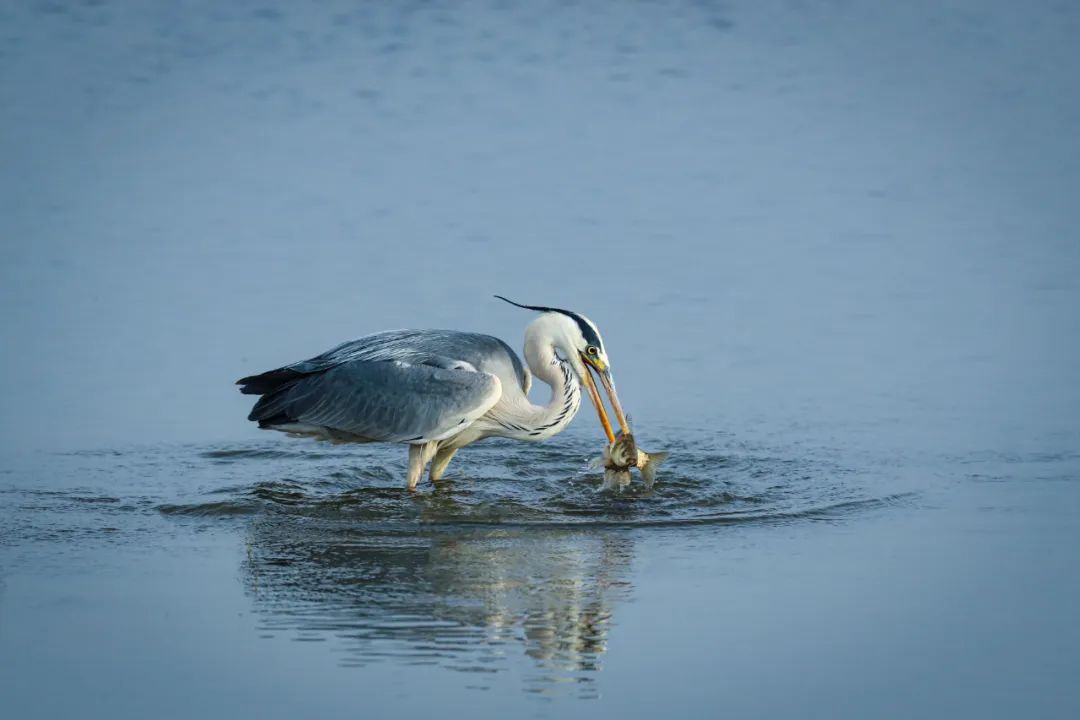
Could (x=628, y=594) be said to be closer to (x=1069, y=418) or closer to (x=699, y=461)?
(x=699, y=461)

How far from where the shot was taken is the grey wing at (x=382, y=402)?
8.75 m

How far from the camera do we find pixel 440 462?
9156 mm

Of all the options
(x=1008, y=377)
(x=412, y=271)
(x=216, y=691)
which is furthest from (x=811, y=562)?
(x=412, y=271)

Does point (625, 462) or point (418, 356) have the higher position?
point (418, 356)

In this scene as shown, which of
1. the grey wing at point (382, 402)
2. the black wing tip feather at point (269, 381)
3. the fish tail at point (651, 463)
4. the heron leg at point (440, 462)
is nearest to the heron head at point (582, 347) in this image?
the grey wing at point (382, 402)

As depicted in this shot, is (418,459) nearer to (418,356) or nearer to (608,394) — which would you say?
(418,356)

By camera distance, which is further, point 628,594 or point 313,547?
point 313,547

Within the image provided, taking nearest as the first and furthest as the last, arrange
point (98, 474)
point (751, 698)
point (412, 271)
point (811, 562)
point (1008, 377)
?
1. point (751, 698)
2. point (811, 562)
3. point (98, 474)
4. point (1008, 377)
5. point (412, 271)

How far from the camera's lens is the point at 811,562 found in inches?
263

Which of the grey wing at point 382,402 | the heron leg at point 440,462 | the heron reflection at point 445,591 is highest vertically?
the grey wing at point 382,402

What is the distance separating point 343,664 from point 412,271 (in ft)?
22.7

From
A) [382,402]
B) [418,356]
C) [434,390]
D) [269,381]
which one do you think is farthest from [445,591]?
[269,381]

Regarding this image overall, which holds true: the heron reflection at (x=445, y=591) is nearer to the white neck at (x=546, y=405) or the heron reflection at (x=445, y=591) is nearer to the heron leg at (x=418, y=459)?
the heron leg at (x=418, y=459)

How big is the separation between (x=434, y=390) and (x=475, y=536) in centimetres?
164
